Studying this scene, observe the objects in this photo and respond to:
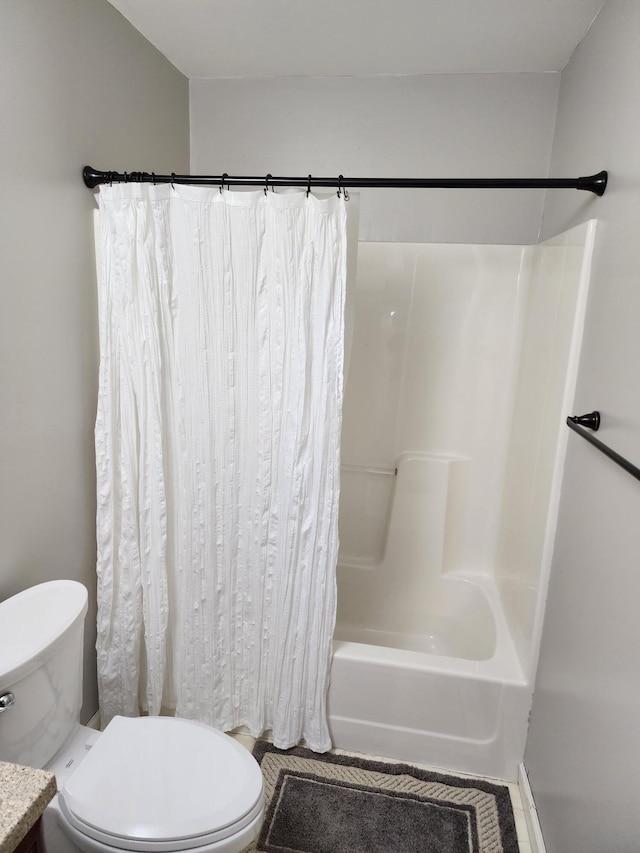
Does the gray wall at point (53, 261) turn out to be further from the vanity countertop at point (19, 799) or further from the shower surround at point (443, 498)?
the shower surround at point (443, 498)

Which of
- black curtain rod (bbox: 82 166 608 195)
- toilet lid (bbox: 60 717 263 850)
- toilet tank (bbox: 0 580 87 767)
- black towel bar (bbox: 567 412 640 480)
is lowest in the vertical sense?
toilet lid (bbox: 60 717 263 850)

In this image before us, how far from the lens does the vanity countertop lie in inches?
26.7

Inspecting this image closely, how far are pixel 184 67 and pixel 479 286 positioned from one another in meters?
1.44

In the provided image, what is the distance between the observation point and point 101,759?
126 cm

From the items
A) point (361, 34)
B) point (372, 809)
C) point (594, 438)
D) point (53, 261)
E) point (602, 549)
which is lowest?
point (372, 809)

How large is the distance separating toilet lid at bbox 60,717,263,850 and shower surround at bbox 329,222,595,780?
58cm

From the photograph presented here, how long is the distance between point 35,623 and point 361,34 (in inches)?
78.5

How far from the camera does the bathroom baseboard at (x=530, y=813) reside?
4.92 ft

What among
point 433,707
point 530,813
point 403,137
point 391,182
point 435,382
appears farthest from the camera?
point 435,382

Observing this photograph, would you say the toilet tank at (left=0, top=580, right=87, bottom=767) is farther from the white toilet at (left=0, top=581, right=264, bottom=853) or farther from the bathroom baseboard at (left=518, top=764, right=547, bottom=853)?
the bathroom baseboard at (left=518, top=764, right=547, bottom=853)

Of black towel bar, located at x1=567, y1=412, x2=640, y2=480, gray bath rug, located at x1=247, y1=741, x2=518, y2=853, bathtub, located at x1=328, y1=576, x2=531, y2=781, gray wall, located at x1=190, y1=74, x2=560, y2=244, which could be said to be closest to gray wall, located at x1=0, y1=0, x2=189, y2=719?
gray wall, located at x1=190, y1=74, x2=560, y2=244

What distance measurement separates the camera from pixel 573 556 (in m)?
1.42

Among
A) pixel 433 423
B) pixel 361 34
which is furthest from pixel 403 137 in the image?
pixel 433 423

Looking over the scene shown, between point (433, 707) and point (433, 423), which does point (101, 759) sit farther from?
point (433, 423)
